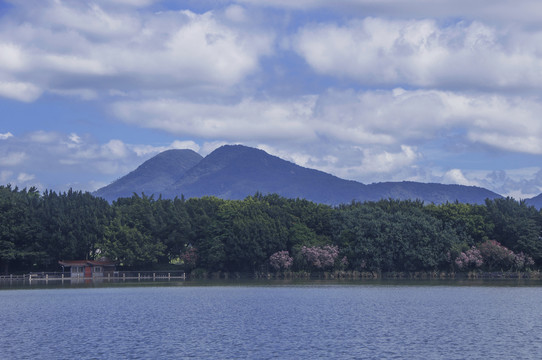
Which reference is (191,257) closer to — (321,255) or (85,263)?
(85,263)

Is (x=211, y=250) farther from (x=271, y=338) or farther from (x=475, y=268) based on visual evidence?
(x=271, y=338)

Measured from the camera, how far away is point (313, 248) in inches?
3632

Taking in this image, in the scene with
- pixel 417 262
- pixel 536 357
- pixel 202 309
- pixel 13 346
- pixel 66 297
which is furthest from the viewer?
pixel 417 262

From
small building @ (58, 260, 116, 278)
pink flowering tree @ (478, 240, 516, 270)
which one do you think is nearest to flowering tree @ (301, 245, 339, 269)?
pink flowering tree @ (478, 240, 516, 270)

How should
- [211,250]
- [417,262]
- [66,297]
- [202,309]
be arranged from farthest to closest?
[211,250]
[417,262]
[66,297]
[202,309]

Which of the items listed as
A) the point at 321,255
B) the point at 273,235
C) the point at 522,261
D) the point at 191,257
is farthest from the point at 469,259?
the point at 191,257

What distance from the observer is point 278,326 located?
38.5 meters

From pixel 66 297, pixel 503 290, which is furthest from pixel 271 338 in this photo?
pixel 503 290

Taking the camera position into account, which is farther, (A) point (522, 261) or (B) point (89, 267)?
(B) point (89, 267)

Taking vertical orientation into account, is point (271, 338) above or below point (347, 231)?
below

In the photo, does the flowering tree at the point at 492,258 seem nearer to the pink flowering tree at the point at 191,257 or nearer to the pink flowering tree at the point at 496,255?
the pink flowering tree at the point at 496,255

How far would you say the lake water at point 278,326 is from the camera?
30.1 metres

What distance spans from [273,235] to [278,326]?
5638 cm

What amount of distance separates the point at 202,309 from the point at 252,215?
167ft
